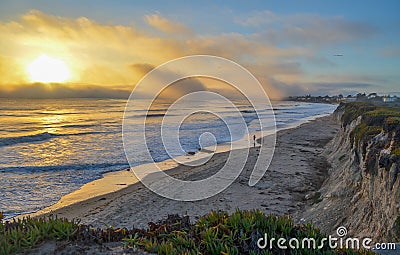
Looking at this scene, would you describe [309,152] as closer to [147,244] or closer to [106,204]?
[106,204]

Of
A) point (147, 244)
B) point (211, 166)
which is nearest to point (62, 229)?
point (147, 244)

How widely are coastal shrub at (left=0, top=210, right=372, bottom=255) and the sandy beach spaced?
6.00m

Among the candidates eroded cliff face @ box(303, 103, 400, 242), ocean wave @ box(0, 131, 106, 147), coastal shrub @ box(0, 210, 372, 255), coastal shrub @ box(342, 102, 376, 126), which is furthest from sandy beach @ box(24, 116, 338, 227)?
ocean wave @ box(0, 131, 106, 147)

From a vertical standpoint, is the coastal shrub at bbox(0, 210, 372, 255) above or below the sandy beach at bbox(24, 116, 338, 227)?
above

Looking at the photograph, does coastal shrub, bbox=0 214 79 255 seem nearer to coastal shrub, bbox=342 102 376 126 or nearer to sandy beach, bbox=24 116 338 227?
sandy beach, bbox=24 116 338 227

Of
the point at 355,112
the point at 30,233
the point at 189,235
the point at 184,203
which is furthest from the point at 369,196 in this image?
the point at 355,112

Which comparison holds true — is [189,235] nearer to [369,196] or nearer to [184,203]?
[369,196]

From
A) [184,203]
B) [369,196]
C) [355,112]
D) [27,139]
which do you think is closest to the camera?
[369,196]

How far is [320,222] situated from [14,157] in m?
21.6

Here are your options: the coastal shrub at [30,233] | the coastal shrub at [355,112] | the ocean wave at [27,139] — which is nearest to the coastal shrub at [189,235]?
the coastal shrub at [30,233]

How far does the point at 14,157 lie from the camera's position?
2253 centimetres

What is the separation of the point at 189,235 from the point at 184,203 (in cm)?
814

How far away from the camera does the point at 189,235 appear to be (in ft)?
14.4

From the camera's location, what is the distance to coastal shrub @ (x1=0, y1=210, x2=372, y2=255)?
4008 millimetres
